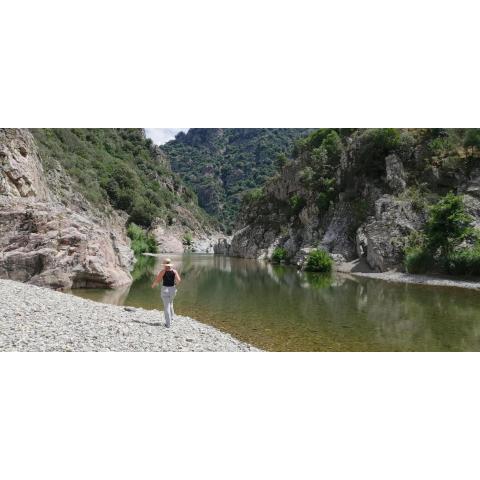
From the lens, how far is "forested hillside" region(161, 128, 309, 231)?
508 ft

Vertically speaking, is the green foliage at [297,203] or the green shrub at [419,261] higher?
the green foliage at [297,203]

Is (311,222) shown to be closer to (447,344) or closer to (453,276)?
(453,276)

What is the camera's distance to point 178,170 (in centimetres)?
17550

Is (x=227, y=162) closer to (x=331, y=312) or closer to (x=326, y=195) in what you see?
(x=326, y=195)

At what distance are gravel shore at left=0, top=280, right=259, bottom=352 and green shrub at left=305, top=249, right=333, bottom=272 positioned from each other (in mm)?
26549

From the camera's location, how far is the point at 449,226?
29594 mm

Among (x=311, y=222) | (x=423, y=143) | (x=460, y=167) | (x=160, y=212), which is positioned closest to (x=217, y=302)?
(x=460, y=167)

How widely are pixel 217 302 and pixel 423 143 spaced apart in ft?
101

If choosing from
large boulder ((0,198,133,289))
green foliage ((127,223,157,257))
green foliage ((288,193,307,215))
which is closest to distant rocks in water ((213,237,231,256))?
green foliage ((127,223,157,257))

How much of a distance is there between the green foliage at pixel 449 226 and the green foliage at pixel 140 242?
47518 millimetres

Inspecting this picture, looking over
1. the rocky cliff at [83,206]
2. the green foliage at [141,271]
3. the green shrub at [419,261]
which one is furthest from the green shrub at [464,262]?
the rocky cliff at [83,206]

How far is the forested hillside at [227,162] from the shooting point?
508 ft

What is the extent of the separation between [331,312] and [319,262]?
22.0m

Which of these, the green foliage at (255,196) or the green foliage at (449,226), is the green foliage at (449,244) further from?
the green foliage at (255,196)
